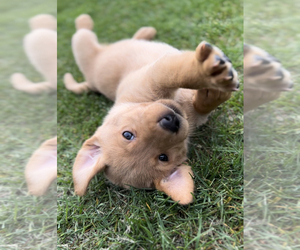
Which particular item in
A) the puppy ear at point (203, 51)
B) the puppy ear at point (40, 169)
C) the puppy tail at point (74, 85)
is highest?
the puppy ear at point (203, 51)

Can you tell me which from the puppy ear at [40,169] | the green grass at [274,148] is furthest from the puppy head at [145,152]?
the green grass at [274,148]

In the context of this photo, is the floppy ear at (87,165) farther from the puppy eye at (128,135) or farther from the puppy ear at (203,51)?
the puppy ear at (203,51)

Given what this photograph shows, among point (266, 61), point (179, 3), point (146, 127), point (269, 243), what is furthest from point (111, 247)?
point (179, 3)

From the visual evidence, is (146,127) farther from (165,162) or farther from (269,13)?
(269,13)

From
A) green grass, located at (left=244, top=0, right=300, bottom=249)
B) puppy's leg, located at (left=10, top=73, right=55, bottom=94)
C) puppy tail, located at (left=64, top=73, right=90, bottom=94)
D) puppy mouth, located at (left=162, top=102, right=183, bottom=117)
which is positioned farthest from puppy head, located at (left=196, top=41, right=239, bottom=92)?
puppy tail, located at (left=64, top=73, right=90, bottom=94)

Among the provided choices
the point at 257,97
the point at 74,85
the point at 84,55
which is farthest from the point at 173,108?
the point at 74,85

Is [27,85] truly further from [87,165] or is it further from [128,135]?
[87,165]
